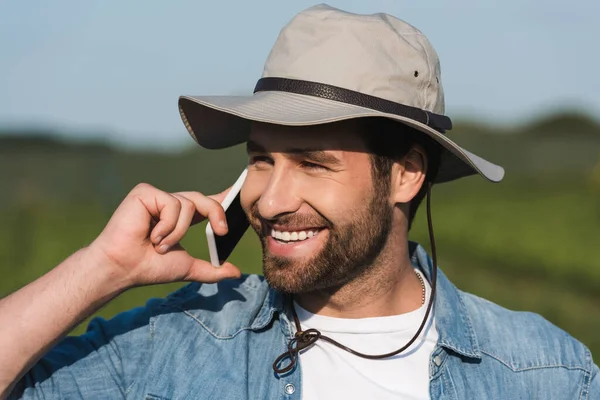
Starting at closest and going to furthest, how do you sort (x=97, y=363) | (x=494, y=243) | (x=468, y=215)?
(x=97, y=363)
(x=494, y=243)
(x=468, y=215)

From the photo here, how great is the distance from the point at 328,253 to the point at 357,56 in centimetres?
64

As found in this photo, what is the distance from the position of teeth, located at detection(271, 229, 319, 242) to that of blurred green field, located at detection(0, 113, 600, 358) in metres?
4.30

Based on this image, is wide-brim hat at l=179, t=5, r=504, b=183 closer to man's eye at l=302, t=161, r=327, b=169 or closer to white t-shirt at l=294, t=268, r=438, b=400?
man's eye at l=302, t=161, r=327, b=169

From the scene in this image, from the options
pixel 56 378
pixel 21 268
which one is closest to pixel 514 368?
pixel 56 378

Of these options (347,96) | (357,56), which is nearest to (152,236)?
(347,96)

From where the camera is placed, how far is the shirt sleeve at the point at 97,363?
2719mm

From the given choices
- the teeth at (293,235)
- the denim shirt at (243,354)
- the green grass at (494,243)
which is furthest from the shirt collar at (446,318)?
the green grass at (494,243)

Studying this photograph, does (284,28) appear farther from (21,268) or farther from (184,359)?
(21,268)

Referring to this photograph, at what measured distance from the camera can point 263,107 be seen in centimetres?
282

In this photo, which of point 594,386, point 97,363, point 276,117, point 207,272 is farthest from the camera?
point 594,386

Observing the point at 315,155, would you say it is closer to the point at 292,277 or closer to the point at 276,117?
the point at 276,117

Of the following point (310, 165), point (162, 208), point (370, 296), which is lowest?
point (370, 296)

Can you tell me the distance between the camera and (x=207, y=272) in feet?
9.66

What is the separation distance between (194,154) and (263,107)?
1104 cm
